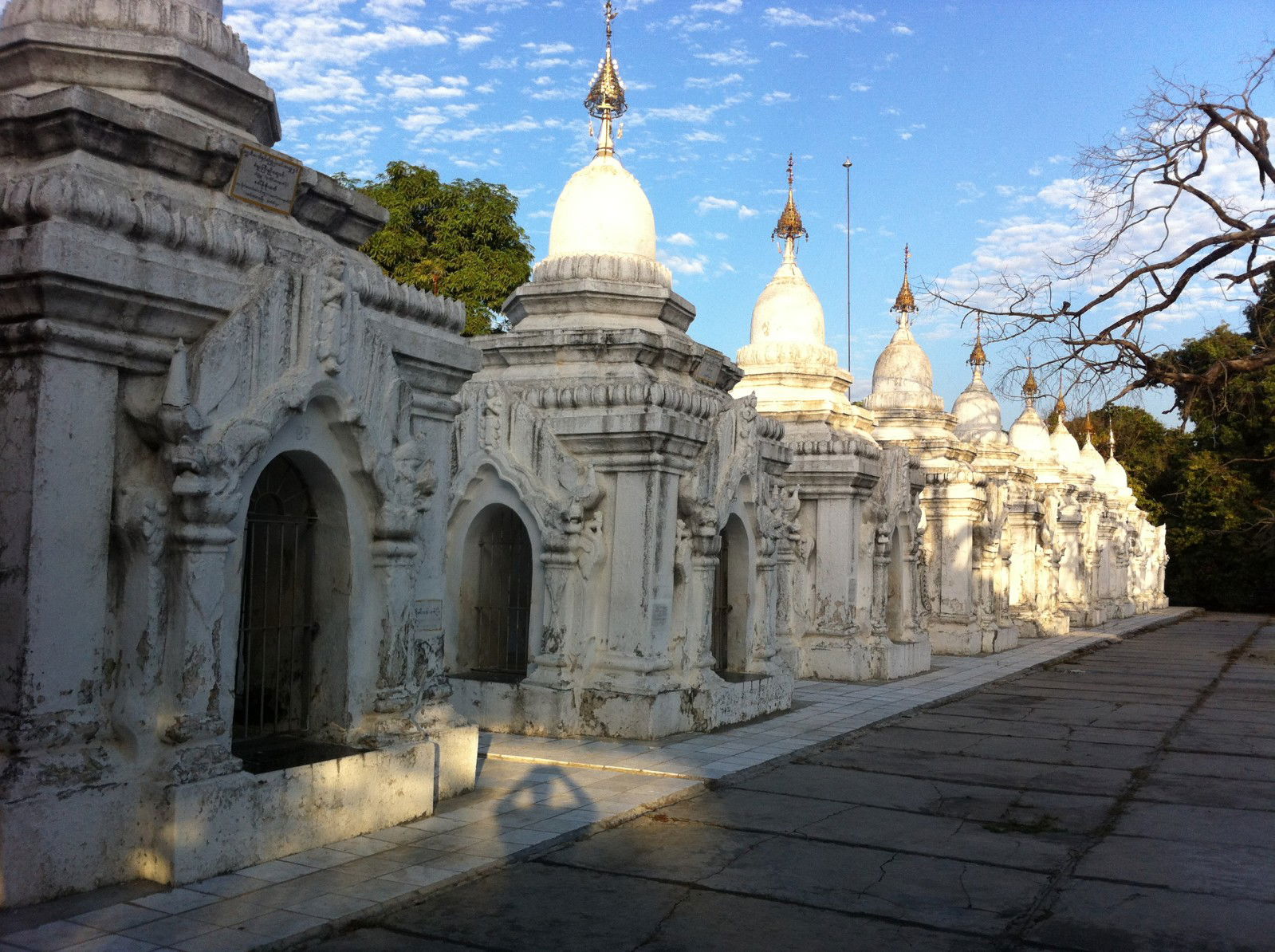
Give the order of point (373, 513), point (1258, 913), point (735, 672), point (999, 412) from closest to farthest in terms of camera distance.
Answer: point (1258, 913) → point (373, 513) → point (735, 672) → point (999, 412)

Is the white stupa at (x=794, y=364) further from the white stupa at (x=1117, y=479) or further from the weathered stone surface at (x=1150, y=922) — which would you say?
the white stupa at (x=1117, y=479)

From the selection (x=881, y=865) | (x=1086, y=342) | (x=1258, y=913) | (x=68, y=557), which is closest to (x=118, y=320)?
(x=68, y=557)

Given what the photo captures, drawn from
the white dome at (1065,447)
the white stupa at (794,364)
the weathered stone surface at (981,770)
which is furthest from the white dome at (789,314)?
the white dome at (1065,447)

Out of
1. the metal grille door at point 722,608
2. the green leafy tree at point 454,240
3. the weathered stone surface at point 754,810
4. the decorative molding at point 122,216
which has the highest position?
the green leafy tree at point 454,240

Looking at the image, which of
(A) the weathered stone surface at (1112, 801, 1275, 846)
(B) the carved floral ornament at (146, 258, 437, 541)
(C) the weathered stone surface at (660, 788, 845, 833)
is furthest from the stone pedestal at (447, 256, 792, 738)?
(A) the weathered stone surface at (1112, 801, 1275, 846)

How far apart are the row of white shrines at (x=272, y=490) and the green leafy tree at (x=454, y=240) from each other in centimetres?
1226

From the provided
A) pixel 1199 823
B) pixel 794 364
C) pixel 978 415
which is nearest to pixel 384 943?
pixel 1199 823

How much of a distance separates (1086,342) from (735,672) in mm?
4760

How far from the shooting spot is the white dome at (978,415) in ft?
89.2

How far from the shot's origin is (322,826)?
21.4 ft

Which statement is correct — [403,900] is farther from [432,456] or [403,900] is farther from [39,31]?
[39,31]

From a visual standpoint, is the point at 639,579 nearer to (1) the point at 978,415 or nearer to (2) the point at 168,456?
(2) the point at 168,456

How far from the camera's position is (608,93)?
40.9 ft

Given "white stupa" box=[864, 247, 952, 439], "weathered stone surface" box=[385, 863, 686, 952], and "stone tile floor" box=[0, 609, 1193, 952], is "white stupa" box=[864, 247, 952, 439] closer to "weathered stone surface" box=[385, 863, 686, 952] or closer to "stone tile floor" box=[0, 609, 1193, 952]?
"stone tile floor" box=[0, 609, 1193, 952]
